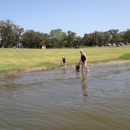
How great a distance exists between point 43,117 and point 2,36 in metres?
92.5

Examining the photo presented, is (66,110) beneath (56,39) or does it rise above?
beneath

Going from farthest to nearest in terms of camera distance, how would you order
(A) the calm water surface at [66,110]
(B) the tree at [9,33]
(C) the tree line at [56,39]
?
(C) the tree line at [56,39]
(B) the tree at [9,33]
(A) the calm water surface at [66,110]

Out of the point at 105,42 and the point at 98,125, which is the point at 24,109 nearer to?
the point at 98,125

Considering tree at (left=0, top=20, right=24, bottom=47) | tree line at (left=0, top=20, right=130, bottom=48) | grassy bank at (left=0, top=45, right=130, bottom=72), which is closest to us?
grassy bank at (left=0, top=45, right=130, bottom=72)

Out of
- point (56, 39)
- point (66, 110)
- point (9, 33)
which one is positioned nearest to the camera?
point (66, 110)

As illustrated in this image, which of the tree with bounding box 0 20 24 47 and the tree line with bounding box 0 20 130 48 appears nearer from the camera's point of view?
the tree with bounding box 0 20 24 47

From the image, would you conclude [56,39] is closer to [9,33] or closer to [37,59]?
[9,33]

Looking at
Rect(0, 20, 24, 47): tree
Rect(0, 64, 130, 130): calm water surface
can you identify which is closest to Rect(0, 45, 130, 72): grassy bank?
Rect(0, 64, 130, 130): calm water surface

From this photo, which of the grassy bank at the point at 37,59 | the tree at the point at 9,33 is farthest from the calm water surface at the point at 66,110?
the tree at the point at 9,33

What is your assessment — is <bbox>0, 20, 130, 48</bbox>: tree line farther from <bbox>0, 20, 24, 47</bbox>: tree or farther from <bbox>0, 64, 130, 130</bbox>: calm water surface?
<bbox>0, 64, 130, 130</bbox>: calm water surface

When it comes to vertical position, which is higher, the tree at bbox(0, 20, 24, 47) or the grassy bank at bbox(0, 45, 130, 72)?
the tree at bbox(0, 20, 24, 47)

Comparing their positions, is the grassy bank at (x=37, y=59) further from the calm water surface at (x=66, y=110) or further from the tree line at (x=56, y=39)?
the tree line at (x=56, y=39)

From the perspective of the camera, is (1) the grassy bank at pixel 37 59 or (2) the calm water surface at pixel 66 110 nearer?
(2) the calm water surface at pixel 66 110

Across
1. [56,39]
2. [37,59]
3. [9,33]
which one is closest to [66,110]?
[37,59]
